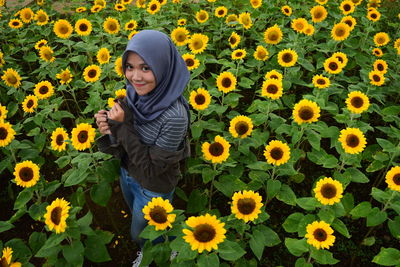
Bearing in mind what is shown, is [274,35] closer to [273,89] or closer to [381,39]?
[273,89]

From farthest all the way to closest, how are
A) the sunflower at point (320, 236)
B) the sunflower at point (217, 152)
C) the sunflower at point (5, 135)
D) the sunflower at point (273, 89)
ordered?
the sunflower at point (273, 89) < the sunflower at point (5, 135) < the sunflower at point (217, 152) < the sunflower at point (320, 236)

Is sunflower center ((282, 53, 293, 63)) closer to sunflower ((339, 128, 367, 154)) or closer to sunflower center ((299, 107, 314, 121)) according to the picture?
sunflower center ((299, 107, 314, 121))

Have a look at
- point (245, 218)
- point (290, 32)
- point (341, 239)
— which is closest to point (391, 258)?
point (341, 239)

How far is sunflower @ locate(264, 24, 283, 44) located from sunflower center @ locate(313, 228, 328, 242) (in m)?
2.91

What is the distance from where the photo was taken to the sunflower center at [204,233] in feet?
6.58

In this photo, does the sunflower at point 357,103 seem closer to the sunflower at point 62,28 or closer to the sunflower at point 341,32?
the sunflower at point 341,32

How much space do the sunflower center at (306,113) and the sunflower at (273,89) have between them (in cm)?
41

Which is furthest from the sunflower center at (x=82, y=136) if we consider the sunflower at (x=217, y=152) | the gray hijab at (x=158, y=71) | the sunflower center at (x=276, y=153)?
the sunflower center at (x=276, y=153)

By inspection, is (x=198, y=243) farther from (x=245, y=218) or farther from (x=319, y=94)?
(x=319, y=94)

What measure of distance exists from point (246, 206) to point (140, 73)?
1264mm

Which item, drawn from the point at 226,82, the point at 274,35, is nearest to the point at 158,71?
the point at 226,82

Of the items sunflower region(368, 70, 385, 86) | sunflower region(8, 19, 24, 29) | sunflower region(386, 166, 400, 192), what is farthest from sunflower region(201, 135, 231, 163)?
sunflower region(8, 19, 24, 29)

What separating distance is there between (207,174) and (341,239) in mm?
1687

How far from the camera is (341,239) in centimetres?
340
